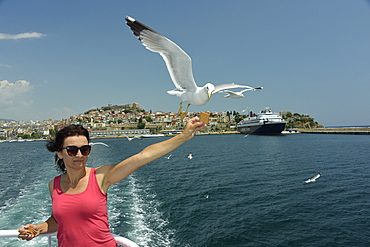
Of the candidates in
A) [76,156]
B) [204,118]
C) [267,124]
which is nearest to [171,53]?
[204,118]

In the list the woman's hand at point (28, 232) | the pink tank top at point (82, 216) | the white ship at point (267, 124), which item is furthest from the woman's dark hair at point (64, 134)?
the white ship at point (267, 124)

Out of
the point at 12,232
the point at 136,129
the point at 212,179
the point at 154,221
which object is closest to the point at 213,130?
the point at 136,129

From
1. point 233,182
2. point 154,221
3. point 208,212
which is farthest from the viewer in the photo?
point 233,182

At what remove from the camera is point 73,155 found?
1272mm

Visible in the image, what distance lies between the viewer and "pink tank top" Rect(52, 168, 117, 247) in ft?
3.93

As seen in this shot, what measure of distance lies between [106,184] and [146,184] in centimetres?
1108

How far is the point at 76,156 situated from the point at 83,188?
0.16 meters

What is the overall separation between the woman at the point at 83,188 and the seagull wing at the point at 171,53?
2.13 feet

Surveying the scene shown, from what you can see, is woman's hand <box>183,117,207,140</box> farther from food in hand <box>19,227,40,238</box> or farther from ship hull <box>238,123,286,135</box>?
ship hull <box>238,123,286,135</box>

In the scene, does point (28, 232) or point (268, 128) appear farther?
point (268, 128)

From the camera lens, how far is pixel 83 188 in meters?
1.24

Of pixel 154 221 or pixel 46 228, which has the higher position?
A: pixel 46 228

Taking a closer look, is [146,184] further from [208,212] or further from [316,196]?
[316,196]

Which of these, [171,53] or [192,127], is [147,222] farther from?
[192,127]
